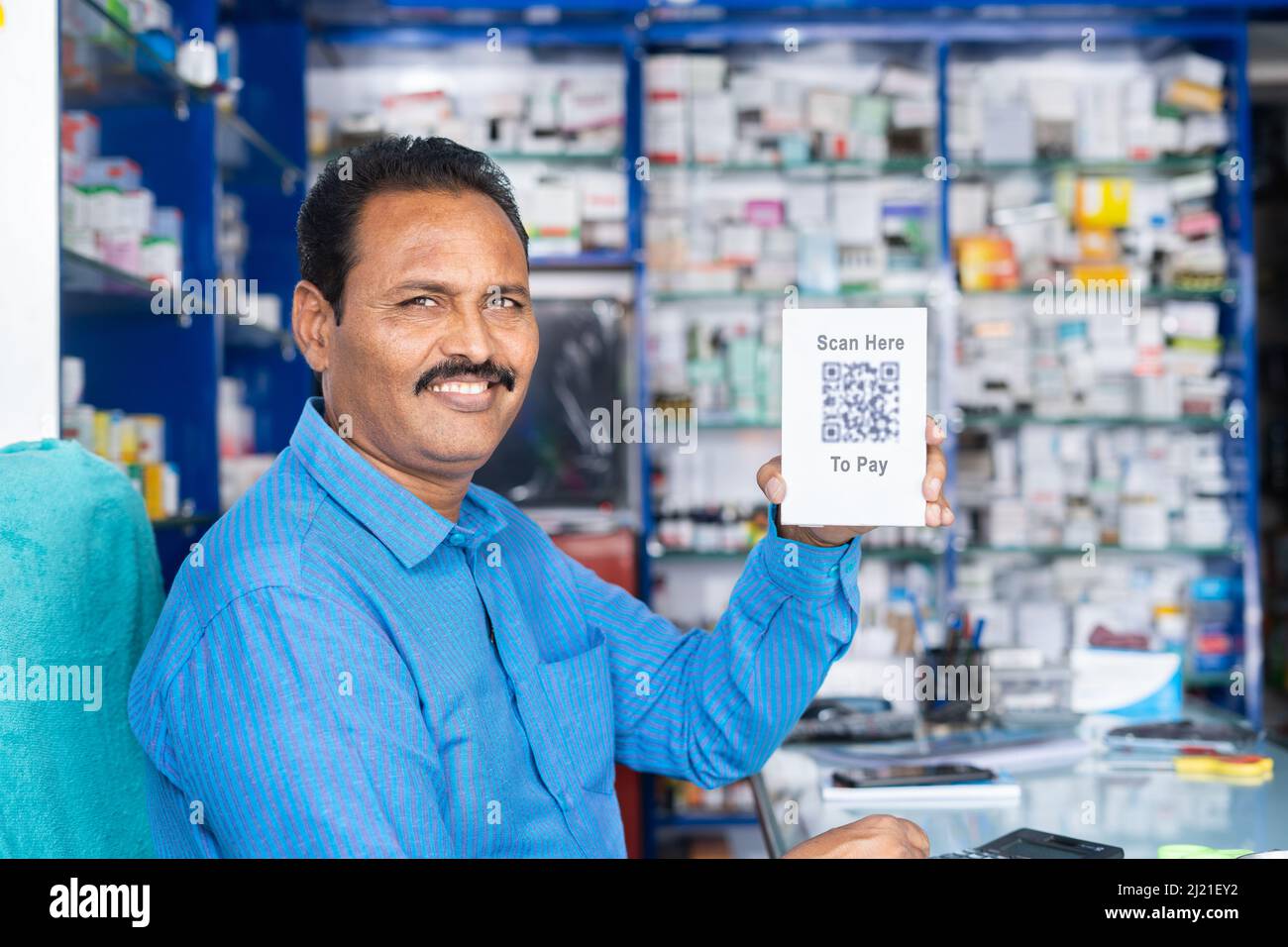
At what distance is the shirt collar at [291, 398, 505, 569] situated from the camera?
3.78 ft

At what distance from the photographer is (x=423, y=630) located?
1133 millimetres

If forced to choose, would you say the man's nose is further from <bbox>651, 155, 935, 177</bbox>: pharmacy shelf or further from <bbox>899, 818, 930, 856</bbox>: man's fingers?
<bbox>651, 155, 935, 177</bbox>: pharmacy shelf

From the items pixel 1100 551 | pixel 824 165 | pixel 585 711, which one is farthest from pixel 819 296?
pixel 585 711

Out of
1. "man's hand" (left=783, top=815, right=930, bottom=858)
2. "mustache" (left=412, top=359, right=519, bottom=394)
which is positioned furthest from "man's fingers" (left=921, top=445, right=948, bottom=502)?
"mustache" (left=412, top=359, right=519, bottom=394)

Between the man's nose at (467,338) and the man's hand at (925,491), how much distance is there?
312mm

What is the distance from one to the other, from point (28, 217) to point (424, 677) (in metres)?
1.19

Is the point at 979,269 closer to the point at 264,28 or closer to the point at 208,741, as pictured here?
the point at 264,28

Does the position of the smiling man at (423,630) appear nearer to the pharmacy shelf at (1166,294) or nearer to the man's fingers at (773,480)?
the man's fingers at (773,480)

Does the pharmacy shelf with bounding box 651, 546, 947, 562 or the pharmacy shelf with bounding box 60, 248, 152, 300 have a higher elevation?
the pharmacy shelf with bounding box 60, 248, 152, 300

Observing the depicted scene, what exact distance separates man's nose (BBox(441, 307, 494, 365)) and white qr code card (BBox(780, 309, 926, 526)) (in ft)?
1.18

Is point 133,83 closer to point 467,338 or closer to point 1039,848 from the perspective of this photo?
point 467,338

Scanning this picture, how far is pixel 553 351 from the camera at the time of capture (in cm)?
387

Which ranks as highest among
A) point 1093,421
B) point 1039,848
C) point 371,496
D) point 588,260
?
point 588,260

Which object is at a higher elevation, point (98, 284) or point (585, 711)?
point (98, 284)
